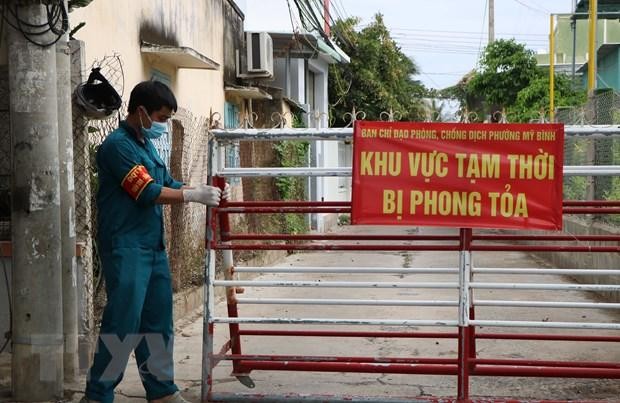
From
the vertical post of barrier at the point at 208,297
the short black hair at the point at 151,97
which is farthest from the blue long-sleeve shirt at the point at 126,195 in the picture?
the vertical post of barrier at the point at 208,297

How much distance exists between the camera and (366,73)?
24266mm

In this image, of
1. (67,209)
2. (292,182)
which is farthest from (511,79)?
(67,209)

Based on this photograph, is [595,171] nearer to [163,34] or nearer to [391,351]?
[391,351]

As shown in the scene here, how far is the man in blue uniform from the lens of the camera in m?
4.17

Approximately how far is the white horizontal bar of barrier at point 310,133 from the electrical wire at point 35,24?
117 cm

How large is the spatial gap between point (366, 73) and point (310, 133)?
20.1m

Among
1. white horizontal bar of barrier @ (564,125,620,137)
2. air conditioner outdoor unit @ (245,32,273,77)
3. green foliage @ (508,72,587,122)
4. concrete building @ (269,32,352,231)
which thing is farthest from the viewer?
green foliage @ (508,72,587,122)

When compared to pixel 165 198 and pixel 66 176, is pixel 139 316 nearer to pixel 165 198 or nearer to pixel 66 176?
pixel 165 198

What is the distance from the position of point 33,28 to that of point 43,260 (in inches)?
54.2

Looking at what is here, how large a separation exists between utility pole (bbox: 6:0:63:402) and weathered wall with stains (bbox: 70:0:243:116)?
221 centimetres

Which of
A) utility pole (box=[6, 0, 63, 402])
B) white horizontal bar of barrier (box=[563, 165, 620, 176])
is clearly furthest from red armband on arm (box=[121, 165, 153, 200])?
white horizontal bar of barrier (box=[563, 165, 620, 176])

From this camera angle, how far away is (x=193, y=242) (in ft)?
29.2

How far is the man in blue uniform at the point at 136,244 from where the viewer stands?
417 centimetres

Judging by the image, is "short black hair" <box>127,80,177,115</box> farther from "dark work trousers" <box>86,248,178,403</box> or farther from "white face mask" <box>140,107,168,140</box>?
"dark work trousers" <box>86,248,178,403</box>
